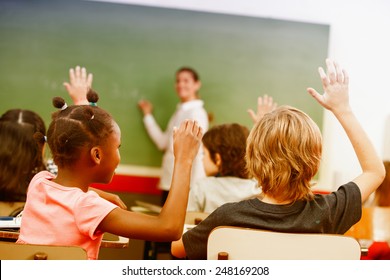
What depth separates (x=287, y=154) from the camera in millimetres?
1552

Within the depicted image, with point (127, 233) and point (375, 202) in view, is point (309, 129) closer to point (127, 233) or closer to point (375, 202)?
point (127, 233)

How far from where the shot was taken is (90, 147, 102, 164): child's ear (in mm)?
1468

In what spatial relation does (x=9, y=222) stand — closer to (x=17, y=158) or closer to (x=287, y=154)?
(x=17, y=158)

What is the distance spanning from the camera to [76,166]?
1462 mm

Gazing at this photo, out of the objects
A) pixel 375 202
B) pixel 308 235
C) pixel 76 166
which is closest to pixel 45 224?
pixel 76 166

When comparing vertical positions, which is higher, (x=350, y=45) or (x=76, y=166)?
(x=350, y=45)

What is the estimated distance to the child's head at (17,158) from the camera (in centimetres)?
217

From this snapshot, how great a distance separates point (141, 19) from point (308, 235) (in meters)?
2.99

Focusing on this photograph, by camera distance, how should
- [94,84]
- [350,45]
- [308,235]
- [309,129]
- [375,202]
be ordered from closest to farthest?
1. [308,235]
2. [309,129]
3. [375,202]
4. [350,45]
5. [94,84]

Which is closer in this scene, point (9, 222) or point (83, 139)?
point (83, 139)

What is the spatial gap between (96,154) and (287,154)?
0.54 m

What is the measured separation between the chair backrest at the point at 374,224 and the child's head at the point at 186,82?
1.87 metres

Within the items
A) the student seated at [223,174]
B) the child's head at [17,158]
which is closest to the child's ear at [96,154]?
the child's head at [17,158]

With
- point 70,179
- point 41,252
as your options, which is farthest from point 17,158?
point 41,252
